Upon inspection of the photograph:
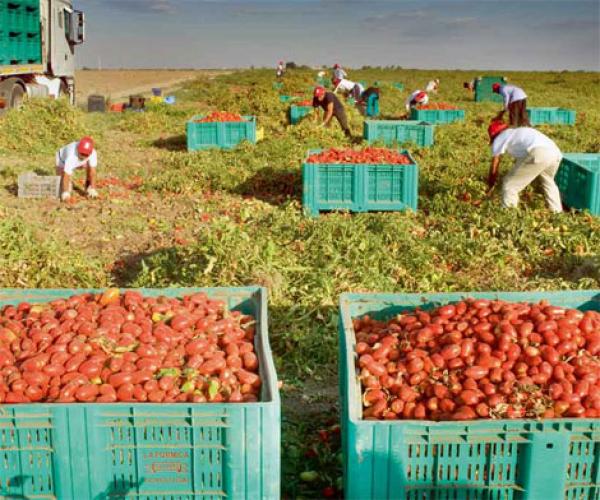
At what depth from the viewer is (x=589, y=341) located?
4.35 metres

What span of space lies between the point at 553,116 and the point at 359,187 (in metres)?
15.0

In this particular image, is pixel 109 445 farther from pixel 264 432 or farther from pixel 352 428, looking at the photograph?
pixel 352 428

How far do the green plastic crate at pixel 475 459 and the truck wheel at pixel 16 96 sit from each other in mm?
17200

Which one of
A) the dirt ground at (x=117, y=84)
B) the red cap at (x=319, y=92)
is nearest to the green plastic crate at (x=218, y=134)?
the red cap at (x=319, y=92)

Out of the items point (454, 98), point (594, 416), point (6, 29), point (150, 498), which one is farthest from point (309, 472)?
point (454, 98)

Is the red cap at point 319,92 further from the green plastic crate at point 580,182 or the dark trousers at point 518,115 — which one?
the green plastic crate at point 580,182

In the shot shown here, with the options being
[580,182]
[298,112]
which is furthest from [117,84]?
[580,182]

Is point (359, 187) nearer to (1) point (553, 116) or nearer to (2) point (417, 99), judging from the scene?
(2) point (417, 99)

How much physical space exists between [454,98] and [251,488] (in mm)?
35573

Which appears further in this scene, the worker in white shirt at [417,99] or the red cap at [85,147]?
the worker in white shirt at [417,99]

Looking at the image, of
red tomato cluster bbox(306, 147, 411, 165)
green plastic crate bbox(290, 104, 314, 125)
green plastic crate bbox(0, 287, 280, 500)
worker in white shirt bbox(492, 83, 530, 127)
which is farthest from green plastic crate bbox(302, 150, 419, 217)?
green plastic crate bbox(290, 104, 314, 125)

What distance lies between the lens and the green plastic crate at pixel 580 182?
9.69 m

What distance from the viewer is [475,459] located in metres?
3.40

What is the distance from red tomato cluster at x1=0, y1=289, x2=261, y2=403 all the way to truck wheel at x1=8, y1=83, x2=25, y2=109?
15.2m
